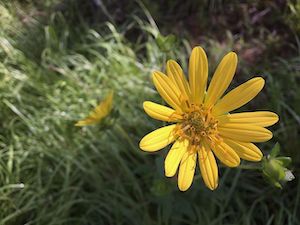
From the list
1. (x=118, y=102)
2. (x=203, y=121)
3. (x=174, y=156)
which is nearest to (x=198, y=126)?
(x=203, y=121)

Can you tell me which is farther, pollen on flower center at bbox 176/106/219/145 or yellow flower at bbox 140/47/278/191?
pollen on flower center at bbox 176/106/219/145

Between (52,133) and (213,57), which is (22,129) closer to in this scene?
(52,133)

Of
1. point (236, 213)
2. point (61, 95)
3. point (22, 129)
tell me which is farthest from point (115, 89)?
point (236, 213)

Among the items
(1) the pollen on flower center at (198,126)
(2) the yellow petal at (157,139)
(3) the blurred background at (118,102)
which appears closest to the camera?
(2) the yellow petal at (157,139)

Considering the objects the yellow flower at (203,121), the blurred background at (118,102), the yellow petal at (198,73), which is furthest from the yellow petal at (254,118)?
the blurred background at (118,102)

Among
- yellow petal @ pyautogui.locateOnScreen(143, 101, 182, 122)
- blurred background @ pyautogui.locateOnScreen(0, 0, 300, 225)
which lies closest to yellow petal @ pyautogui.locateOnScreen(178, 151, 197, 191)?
yellow petal @ pyautogui.locateOnScreen(143, 101, 182, 122)

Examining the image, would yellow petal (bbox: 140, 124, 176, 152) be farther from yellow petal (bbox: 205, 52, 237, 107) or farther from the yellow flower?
yellow petal (bbox: 205, 52, 237, 107)

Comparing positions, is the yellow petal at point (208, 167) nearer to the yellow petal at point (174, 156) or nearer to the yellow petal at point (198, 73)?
the yellow petal at point (174, 156)

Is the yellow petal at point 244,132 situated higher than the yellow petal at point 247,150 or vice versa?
the yellow petal at point 244,132
